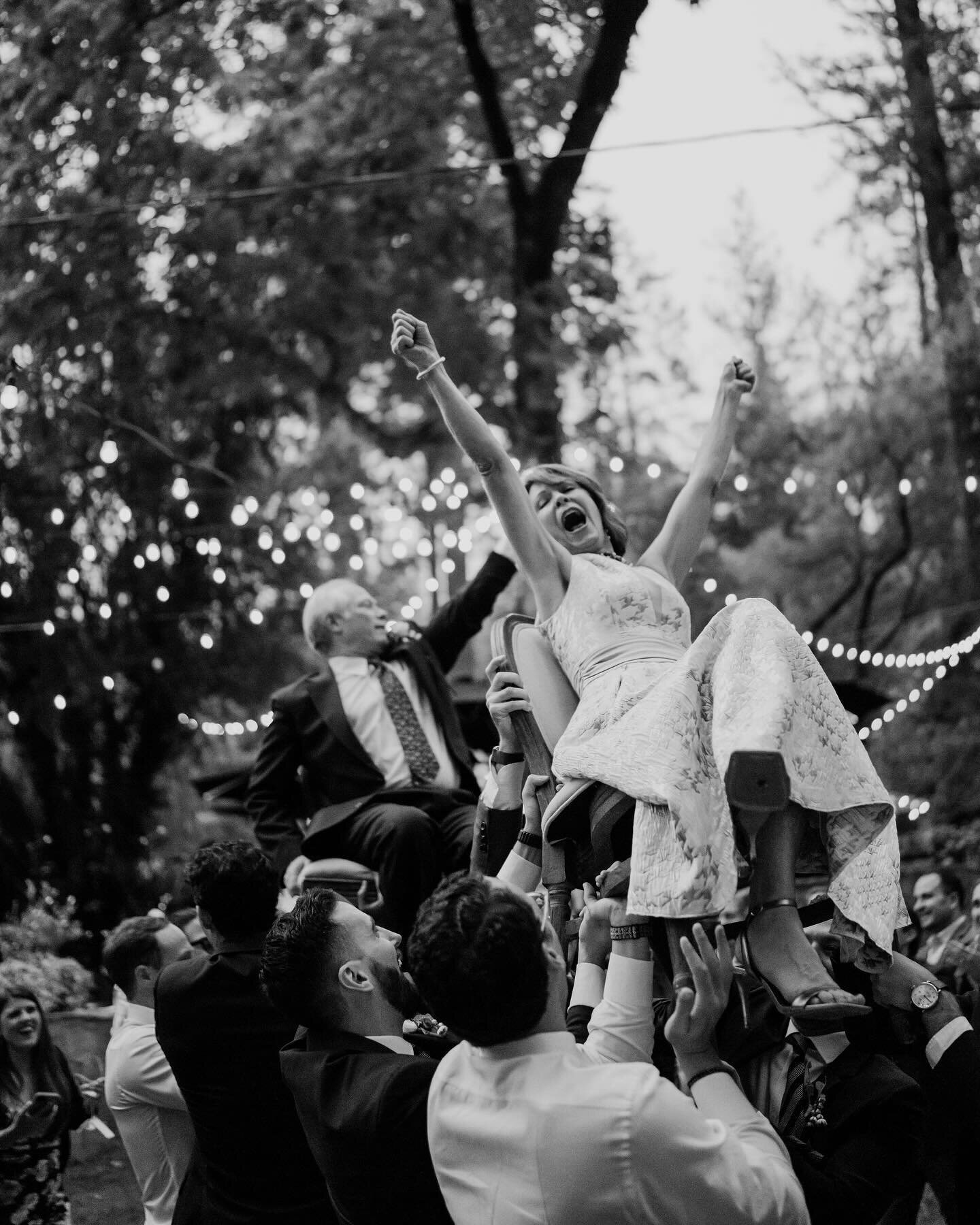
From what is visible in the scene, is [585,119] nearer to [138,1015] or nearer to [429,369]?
[429,369]

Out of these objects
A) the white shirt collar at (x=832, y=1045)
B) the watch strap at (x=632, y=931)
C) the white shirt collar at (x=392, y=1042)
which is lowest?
the white shirt collar at (x=832, y=1045)

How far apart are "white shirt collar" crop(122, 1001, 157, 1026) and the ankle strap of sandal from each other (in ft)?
6.50

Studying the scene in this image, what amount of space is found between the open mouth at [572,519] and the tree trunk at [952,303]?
1037 cm

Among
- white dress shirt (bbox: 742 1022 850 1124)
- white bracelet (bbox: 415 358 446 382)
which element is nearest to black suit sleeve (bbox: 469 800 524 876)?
white dress shirt (bbox: 742 1022 850 1124)

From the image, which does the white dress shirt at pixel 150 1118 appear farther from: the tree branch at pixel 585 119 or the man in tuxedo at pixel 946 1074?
the tree branch at pixel 585 119

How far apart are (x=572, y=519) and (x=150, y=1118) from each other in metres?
2.00

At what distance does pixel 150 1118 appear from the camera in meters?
4.06

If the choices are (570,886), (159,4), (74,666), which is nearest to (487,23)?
(159,4)

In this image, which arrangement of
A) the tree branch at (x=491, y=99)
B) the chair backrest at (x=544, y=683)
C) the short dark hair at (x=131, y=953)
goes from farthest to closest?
1. the tree branch at (x=491, y=99)
2. the short dark hair at (x=131, y=953)
3. the chair backrest at (x=544, y=683)

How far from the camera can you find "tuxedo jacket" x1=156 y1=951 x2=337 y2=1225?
129 inches

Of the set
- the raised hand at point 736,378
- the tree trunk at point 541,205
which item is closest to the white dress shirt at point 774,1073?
the raised hand at point 736,378

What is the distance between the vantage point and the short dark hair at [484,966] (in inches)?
91.8

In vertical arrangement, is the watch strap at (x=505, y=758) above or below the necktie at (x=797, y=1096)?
above

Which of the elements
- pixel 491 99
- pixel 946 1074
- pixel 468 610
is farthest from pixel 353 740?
pixel 491 99
